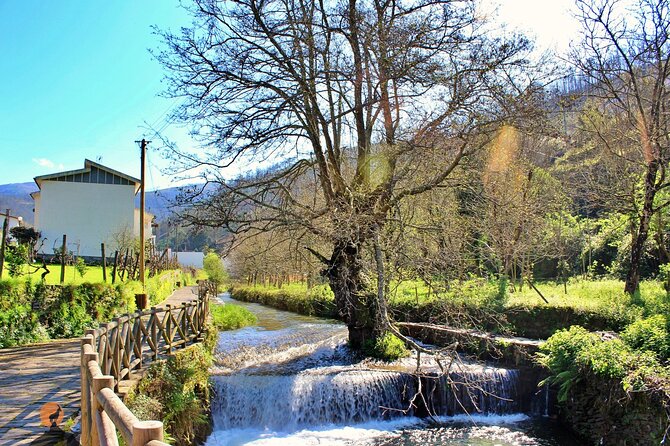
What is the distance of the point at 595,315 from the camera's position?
12977 millimetres

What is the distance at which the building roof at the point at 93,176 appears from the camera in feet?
115

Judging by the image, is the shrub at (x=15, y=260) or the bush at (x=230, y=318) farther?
the bush at (x=230, y=318)

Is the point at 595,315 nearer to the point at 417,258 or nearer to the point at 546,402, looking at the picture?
the point at 546,402

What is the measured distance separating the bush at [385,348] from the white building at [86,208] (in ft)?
84.0

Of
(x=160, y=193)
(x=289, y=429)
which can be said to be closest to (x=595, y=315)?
(x=289, y=429)

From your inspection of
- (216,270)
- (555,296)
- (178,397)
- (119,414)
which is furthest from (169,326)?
(216,270)

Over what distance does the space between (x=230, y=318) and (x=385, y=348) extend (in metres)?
8.68

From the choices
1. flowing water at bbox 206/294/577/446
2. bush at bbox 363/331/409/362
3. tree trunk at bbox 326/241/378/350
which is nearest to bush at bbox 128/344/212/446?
flowing water at bbox 206/294/577/446

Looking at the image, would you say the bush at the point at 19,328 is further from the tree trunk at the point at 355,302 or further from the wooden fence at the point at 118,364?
the tree trunk at the point at 355,302

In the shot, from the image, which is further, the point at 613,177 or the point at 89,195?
the point at 89,195

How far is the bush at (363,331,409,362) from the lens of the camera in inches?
521

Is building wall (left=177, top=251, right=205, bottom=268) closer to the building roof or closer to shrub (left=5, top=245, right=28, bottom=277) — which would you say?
the building roof

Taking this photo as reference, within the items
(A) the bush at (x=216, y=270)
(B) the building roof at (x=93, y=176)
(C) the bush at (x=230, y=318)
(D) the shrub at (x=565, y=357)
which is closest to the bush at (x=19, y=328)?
(C) the bush at (x=230, y=318)

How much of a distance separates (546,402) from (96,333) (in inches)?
377
